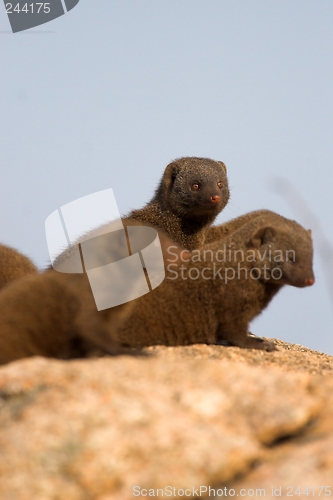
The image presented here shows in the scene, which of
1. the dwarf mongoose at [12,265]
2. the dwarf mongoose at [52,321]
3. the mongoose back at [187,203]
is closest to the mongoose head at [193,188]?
the mongoose back at [187,203]

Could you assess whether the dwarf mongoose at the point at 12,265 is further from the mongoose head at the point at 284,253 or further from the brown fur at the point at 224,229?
the mongoose head at the point at 284,253

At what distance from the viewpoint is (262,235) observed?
638cm

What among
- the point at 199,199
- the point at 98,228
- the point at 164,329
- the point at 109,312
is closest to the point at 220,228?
the point at 199,199

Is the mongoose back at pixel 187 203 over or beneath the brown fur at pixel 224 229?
over

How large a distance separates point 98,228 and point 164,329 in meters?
2.37

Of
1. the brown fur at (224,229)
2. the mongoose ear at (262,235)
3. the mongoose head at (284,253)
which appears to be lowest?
the brown fur at (224,229)

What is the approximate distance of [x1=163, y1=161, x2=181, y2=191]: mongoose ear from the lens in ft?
30.2

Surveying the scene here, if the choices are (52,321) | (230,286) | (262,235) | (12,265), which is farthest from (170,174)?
(52,321)

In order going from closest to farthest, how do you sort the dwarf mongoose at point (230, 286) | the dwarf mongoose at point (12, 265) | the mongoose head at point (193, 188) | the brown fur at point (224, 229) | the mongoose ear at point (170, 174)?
the dwarf mongoose at point (230, 286), the dwarf mongoose at point (12, 265), the brown fur at point (224, 229), the mongoose head at point (193, 188), the mongoose ear at point (170, 174)

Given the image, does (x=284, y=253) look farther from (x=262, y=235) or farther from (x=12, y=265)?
(x=12, y=265)

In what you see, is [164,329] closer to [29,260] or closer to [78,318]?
[78,318]

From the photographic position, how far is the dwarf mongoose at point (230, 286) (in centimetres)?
604

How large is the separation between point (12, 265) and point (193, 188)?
2786mm

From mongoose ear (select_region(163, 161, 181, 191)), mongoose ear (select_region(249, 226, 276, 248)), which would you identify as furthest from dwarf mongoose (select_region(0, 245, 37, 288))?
mongoose ear (select_region(249, 226, 276, 248))
